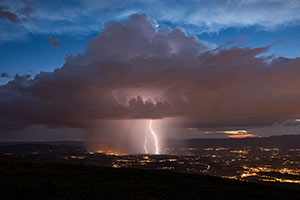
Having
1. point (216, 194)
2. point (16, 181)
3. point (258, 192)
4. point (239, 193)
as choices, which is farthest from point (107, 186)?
point (258, 192)

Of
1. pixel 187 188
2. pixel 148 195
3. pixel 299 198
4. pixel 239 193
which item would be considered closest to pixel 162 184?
pixel 187 188

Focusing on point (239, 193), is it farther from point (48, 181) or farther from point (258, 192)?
point (48, 181)

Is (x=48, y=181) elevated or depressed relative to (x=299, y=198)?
elevated

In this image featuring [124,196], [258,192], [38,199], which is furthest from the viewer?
[258,192]

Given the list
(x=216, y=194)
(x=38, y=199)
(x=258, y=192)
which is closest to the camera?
(x=38, y=199)

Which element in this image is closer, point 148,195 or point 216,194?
point 148,195

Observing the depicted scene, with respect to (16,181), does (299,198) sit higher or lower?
lower

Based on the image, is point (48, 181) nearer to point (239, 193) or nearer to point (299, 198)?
point (239, 193)

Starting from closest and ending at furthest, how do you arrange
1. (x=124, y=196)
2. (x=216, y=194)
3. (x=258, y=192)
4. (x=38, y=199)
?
(x=38, y=199) → (x=124, y=196) → (x=216, y=194) → (x=258, y=192)

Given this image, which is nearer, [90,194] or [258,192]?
[90,194]
